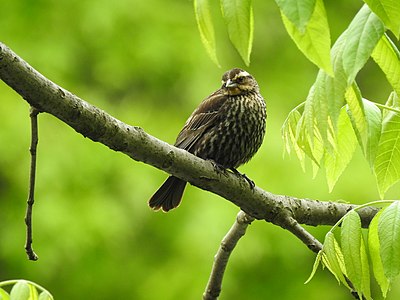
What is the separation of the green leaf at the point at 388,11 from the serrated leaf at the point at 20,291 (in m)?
1.06

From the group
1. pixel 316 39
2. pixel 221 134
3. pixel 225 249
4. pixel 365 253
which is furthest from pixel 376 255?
pixel 221 134

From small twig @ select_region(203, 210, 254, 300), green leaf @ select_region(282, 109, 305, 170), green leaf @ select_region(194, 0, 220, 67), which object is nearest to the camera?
green leaf @ select_region(194, 0, 220, 67)

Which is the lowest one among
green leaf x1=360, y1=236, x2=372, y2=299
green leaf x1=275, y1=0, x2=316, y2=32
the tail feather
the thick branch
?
green leaf x1=360, y1=236, x2=372, y2=299

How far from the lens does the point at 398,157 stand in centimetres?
219

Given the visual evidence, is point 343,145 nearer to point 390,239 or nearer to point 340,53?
point 390,239

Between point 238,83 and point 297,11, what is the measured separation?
2.83m

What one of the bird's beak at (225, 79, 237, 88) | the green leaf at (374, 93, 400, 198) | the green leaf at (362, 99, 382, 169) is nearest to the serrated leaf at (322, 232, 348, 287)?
the green leaf at (374, 93, 400, 198)

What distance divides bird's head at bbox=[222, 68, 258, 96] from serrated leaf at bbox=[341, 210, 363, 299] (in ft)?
7.23

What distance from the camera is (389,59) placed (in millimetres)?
1955

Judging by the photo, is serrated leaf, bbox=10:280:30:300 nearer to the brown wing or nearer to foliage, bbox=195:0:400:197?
foliage, bbox=195:0:400:197

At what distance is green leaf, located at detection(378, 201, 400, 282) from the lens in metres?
1.92

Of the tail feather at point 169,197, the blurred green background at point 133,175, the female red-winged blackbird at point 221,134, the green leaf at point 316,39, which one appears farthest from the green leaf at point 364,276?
the blurred green background at point 133,175

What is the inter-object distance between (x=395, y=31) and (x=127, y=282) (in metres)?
5.06

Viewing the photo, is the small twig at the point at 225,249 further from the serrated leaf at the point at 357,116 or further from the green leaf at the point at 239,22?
the green leaf at the point at 239,22
